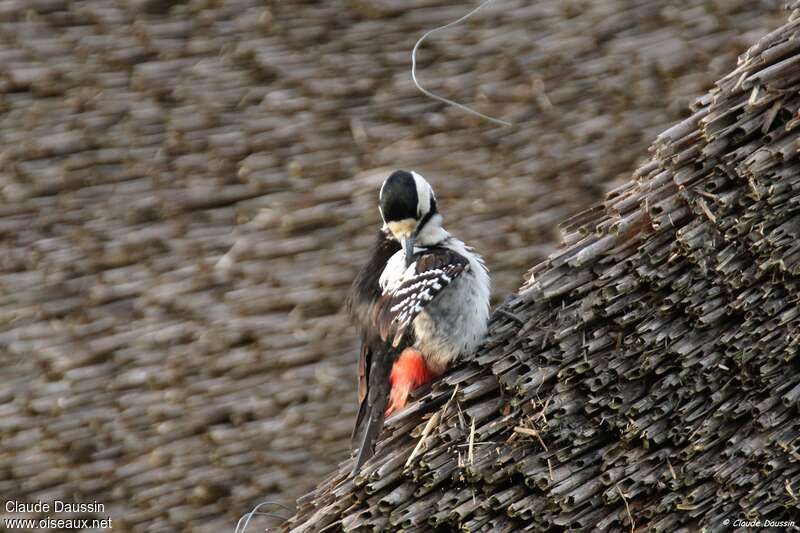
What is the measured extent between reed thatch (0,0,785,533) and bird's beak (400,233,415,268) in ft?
1.39

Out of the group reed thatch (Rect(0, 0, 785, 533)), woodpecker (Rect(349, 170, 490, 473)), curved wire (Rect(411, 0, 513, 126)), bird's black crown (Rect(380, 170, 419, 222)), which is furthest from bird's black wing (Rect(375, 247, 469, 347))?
curved wire (Rect(411, 0, 513, 126))

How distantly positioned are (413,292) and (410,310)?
0.05 m

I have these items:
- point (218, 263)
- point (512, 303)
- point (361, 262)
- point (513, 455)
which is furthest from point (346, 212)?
point (513, 455)

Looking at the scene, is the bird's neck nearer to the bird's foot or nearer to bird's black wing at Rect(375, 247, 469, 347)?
bird's black wing at Rect(375, 247, 469, 347)

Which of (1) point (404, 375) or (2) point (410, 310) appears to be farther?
(1) point (404, 375)

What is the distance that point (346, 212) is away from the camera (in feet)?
10.9

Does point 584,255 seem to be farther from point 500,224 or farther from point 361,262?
point 361,262

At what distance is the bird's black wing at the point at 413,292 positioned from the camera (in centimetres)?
287

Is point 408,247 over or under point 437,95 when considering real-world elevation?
under

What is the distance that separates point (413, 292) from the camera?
2875mm

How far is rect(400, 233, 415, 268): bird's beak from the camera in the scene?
9.39ft

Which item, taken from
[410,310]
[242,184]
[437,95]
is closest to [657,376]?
[410,310]

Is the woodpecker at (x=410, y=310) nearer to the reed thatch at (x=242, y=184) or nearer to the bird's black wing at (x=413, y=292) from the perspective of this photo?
the bird's black wing at (x=413, y=292)

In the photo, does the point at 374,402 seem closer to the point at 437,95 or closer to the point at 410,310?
the point at 410,310
